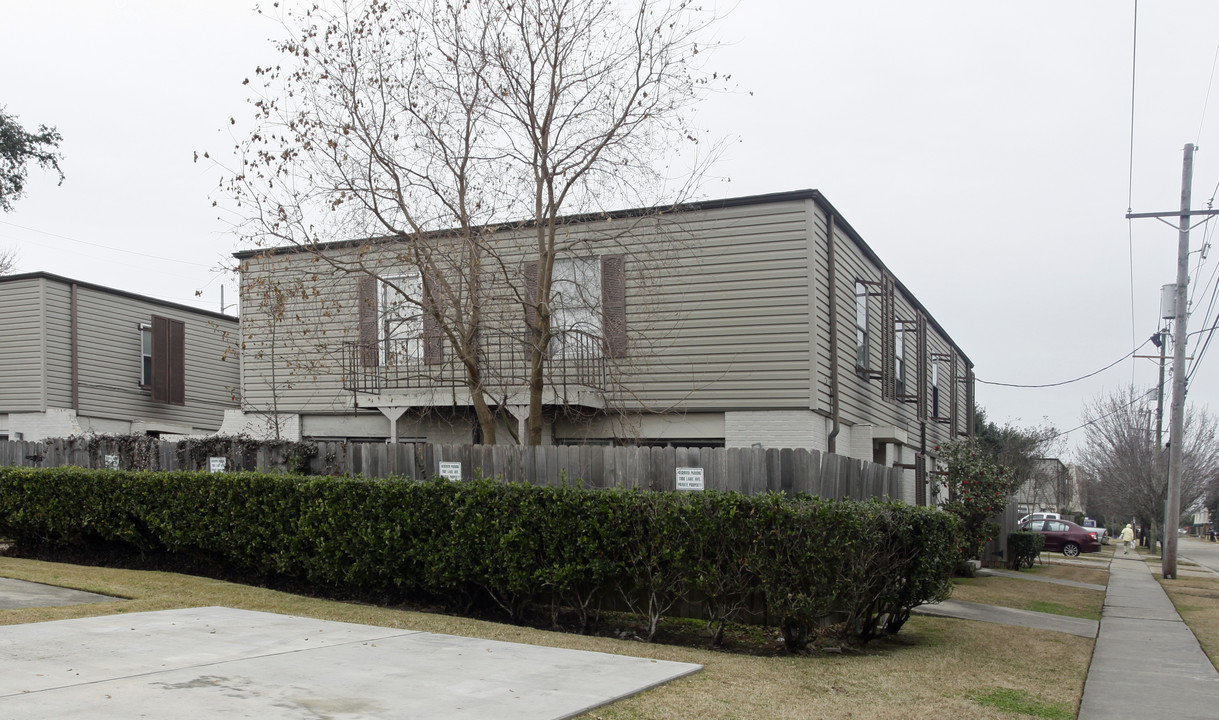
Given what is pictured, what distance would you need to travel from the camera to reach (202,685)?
6.06 meters

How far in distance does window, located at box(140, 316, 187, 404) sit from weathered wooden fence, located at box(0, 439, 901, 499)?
44.7 feet

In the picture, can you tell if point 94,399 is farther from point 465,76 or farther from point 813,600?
point 813,600

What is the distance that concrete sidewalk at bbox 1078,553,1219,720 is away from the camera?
282 inches

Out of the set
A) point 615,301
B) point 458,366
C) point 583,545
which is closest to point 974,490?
point 615,301

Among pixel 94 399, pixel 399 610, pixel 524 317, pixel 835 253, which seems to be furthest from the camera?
pixel 94 399

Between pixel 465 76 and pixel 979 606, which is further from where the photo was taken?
pixel 979 606

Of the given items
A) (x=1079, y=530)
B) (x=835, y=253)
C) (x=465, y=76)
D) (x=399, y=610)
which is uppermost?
(x=465, y=76)

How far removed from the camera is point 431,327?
14.2 metres

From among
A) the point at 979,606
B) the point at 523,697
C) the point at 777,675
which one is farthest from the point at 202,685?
the point at 979,606

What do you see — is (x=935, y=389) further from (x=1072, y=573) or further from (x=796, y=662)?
(x=796, y=662)

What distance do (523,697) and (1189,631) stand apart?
31.0ft

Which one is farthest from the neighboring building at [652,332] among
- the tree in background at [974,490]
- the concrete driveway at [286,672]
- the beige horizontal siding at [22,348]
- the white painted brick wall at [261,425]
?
the beige horizontal siding at [22,348]

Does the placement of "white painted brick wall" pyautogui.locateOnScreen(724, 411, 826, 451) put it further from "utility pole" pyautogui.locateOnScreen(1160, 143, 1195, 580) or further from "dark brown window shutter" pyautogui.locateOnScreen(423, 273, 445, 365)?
"utility pole" pyautogui.locateOnScreen(1160, 143, 1195, 580)

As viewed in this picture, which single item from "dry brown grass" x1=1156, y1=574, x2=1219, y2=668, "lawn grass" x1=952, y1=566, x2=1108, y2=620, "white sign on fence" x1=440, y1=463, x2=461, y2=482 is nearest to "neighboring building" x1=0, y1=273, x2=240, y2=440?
"white sign on fence" x1=440, y1=463, x2=461, y2=482
